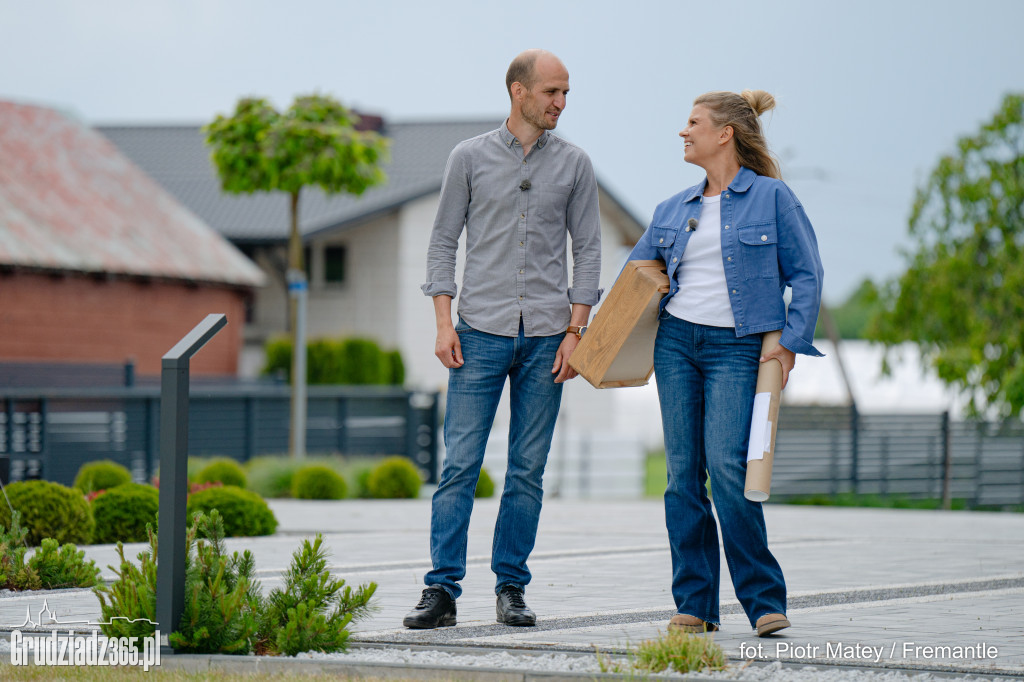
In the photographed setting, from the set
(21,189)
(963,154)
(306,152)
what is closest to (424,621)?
(306,152)

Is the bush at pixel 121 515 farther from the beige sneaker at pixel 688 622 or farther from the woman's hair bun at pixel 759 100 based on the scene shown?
the woman's hair bun at pixel 759 100

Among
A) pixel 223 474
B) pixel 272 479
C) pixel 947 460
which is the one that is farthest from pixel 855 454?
pixel 223 474

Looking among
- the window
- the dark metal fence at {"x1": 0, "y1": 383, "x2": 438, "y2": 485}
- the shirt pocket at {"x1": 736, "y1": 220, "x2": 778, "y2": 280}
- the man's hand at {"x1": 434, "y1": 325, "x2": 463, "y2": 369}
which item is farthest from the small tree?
the window

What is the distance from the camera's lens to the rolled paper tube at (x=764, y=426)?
Answer: 15.2ft

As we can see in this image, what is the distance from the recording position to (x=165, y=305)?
87.0 feet

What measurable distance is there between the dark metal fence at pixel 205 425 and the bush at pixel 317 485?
1.34m

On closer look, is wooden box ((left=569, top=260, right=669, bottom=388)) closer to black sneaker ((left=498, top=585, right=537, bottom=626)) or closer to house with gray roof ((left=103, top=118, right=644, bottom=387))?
black sneaker ((left=498, top=585, right=537, bottom=626))

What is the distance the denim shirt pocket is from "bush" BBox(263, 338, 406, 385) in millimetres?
24005

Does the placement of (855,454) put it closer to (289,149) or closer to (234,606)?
(289,149)

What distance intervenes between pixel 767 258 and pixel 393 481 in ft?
38.1

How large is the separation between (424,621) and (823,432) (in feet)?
49.2

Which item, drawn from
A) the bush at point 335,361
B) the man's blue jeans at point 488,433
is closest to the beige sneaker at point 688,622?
the man's blue jeans at point 488,433

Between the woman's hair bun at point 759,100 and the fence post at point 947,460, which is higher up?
the woman's hair bun at point 759,100

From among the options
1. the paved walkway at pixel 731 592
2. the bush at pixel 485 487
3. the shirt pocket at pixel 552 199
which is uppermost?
the shirt pocket at pixel 552 199
